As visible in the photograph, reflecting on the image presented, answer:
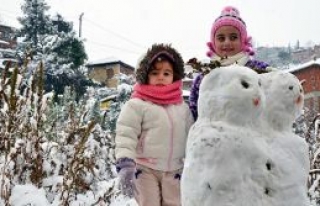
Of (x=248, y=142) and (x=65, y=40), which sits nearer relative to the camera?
(x=248, y=142)

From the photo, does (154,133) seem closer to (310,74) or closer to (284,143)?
(284,143)

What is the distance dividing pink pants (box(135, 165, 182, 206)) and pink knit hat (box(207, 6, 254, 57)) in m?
0.71

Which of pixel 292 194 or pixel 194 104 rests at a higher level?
pixel 194 104

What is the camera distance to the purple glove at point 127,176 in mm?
2426

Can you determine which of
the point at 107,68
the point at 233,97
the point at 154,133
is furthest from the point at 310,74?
the point at 233,97

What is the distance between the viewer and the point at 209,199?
1.78 metres

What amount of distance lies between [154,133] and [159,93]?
24cm

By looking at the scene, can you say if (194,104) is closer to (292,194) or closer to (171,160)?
(171,160)

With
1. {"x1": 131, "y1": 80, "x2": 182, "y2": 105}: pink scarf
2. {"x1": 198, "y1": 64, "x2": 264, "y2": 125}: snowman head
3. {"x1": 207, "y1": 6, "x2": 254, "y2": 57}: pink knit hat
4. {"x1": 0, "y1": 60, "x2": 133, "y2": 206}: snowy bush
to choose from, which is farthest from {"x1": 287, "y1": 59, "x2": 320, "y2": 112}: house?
{"x1": 198, "y1": 64, "x2": 264, "y2": 125}: snowman head

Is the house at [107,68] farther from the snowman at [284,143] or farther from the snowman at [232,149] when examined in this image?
the snowman at [232,149]

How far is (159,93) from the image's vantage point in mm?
2785

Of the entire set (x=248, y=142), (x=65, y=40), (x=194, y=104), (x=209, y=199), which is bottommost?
(x=209, y=199)

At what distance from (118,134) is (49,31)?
1602 centimetres

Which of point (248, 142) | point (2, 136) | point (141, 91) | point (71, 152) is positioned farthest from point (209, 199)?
point (71, 152)
